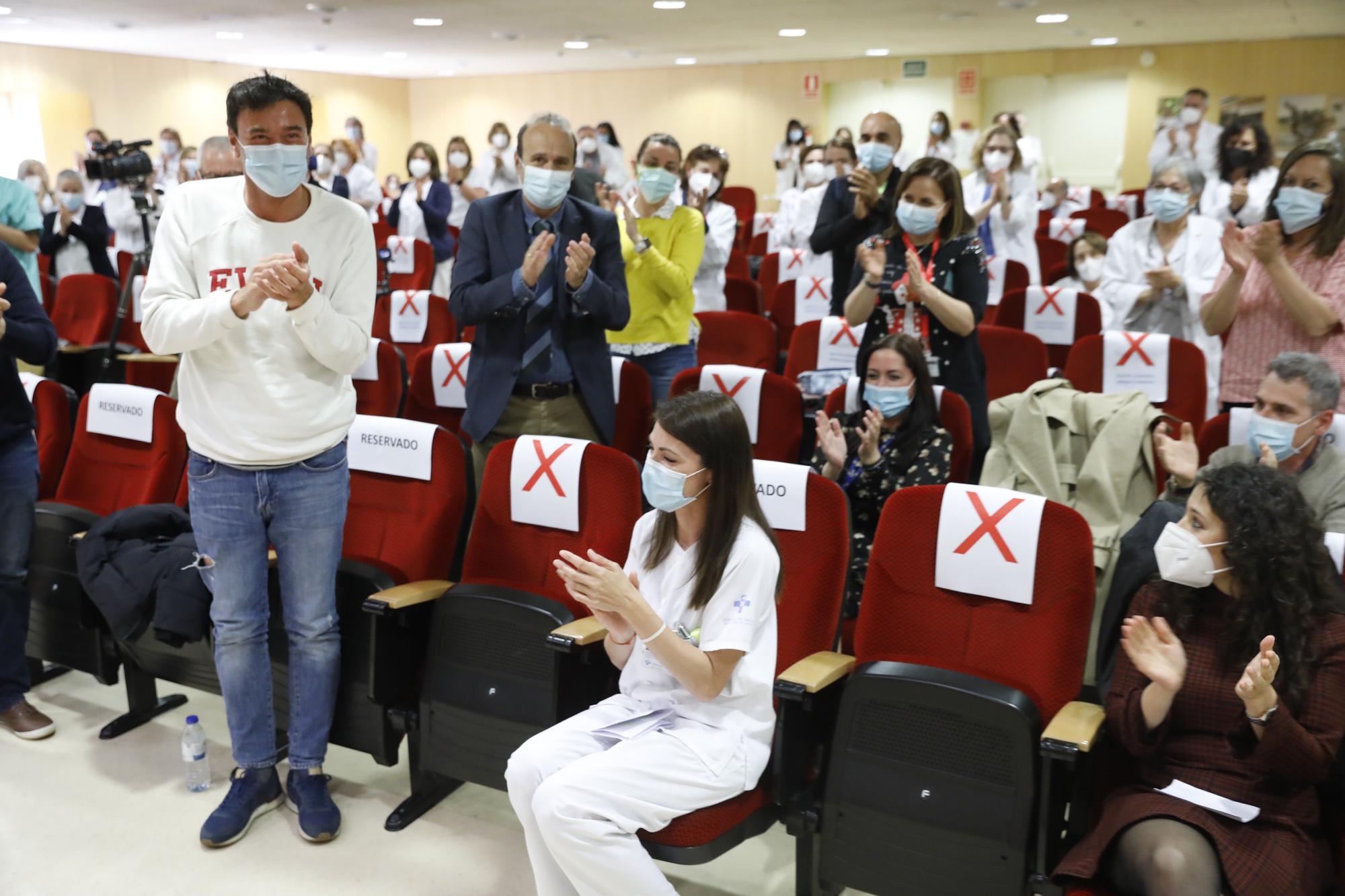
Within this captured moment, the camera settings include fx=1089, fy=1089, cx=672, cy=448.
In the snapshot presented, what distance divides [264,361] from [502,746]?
1.00 m

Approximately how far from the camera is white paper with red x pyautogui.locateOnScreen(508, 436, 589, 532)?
8.67 ft

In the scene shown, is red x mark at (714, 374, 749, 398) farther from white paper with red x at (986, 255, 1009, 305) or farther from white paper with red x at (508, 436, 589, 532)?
A: white paper with red x at (986, 255, 1009, 305)

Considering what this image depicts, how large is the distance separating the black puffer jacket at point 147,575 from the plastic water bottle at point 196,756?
247 mm

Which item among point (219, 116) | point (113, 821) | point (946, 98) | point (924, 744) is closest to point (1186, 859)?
point (924, 744)

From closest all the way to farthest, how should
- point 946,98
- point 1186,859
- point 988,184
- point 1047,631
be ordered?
point 1186,859 < point 1047,631 < point 988,184 < point 946,98

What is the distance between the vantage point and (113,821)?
8.91 ft

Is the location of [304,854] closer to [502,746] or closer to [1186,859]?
[502,746]

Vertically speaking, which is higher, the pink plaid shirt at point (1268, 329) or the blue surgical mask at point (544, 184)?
the blue surgical mask at point (544, 184)

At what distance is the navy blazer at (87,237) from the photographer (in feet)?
23.6

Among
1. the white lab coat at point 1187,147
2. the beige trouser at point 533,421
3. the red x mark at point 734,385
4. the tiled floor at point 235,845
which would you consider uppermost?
the white lab coat at point 1187,147

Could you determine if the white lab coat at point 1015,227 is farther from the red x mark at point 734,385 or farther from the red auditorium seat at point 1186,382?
the red x mark at point 734,385

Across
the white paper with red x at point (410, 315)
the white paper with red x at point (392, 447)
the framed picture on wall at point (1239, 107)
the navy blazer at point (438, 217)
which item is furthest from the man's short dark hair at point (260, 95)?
the framed picture on wall at point (1239, 107)

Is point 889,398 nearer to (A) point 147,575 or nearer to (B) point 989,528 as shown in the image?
(B) point 989,528

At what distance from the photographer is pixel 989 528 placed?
2.23m
